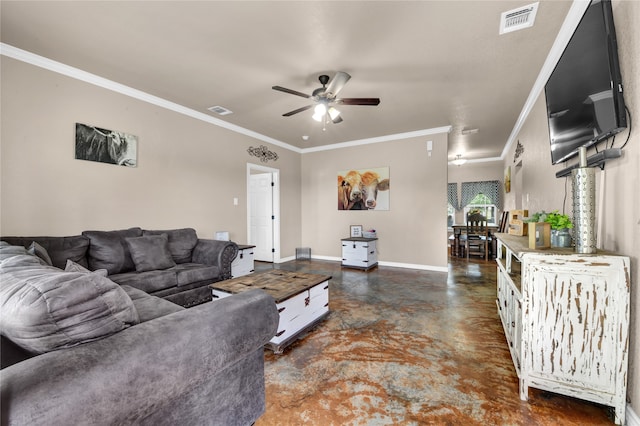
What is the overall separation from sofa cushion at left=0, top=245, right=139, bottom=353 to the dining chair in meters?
6.60

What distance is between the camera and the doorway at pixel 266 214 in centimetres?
584

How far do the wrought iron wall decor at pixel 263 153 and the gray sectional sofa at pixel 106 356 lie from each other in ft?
13.8

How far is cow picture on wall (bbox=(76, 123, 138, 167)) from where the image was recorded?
117 inches

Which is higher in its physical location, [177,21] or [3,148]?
[177,21]

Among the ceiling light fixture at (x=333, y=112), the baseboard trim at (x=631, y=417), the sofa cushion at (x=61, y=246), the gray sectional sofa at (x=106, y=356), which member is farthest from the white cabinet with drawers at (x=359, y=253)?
the gray sectional sofa at (x=106, y=356)

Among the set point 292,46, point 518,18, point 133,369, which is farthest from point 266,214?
point 133,369

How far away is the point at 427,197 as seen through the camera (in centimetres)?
511

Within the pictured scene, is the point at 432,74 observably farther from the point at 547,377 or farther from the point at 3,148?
the point at 3,148

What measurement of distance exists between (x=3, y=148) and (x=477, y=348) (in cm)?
462

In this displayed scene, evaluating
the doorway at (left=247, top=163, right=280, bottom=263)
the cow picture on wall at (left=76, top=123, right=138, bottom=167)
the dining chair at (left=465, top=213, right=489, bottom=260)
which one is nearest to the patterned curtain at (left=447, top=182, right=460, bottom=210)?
the dining chair at (left=465, top=213, right=489, bottom=260)

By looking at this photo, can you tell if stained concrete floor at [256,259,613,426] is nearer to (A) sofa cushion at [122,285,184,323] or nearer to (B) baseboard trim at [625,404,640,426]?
(B) baseboard trim at [625,404,640,426]

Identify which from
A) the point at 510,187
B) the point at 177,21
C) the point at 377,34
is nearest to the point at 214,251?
the point at 177,21

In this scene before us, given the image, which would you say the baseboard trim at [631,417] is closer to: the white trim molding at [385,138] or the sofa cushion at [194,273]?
the sofa cushion at [194,273]

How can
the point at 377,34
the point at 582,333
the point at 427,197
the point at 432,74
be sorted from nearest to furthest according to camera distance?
1. the point at 582,333
2. the point at 377,34
3. the point at 432,74
4. the point at 427,197
